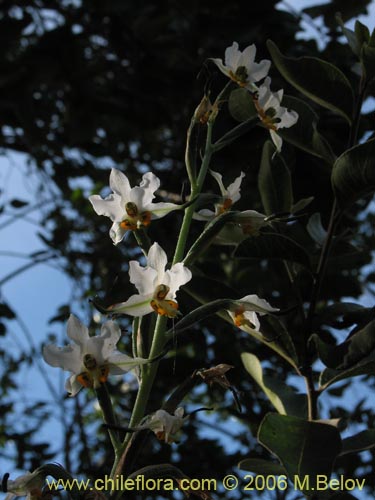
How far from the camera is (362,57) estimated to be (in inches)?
50.8

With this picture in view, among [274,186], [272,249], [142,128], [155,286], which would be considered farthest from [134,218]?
[142,128]

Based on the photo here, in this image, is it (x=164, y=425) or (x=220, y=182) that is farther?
(x=220, y=182)

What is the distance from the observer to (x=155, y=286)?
2.99 feet

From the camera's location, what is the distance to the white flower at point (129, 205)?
1.00 meters

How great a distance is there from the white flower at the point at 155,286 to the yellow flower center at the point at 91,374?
7 centimetres

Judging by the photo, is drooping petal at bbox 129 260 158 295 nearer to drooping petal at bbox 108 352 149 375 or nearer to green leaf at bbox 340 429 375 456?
drooping petal at bbox 108 352 149 375

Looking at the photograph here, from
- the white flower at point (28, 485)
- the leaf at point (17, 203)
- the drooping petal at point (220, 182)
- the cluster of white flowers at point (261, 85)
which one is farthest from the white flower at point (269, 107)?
the leaf at point (17, 203)

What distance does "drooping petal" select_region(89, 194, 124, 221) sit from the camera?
1021 mm

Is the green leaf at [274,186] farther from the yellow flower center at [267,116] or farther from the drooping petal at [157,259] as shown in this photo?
the drooping petal at [157,259]

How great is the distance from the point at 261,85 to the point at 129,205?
1.15ft

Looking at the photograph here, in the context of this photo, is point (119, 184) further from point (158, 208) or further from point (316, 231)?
point (316, 231)

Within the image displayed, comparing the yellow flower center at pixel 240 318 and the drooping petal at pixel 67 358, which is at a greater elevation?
the yellow flower center at pixel 240 318

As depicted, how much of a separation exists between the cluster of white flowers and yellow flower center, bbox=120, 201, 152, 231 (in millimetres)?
278

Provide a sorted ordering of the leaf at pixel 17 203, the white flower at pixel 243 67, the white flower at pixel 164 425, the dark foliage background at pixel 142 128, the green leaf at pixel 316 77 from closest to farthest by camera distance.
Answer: the white flower at pixel 164 425
the white flower at pixel 243 67
the green leaf at pixel 316 77
the dark foliage background at pixel 142 128
the leaf at pixel 17 203
